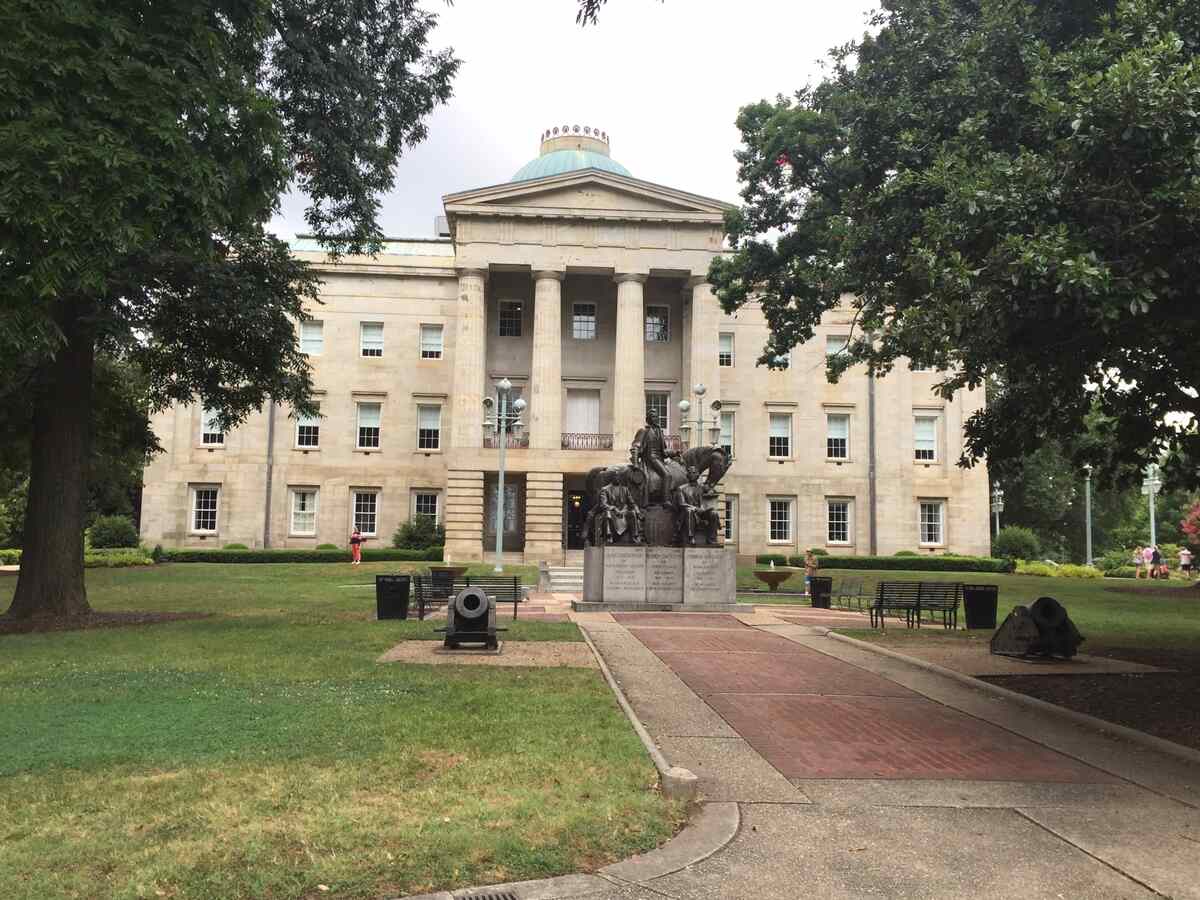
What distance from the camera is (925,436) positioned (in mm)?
53250

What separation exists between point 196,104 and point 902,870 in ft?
40.5

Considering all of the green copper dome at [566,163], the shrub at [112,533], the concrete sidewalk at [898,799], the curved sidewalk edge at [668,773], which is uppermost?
the green copper dome at [566,163]

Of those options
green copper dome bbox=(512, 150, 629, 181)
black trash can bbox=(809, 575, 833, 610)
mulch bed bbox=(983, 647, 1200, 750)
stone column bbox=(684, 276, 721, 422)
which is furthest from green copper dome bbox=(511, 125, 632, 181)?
mulch bed bbox=(983, 647, 1200, 750)

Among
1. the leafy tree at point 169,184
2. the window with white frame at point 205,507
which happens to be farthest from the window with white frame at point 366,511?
the leafy tree at point 169,184

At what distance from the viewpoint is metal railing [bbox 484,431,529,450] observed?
151 ft

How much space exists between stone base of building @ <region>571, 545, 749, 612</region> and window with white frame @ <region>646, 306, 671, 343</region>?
30.1m

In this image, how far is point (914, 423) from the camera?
5306 centimetres

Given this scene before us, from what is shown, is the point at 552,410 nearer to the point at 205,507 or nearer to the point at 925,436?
the point at 205,507

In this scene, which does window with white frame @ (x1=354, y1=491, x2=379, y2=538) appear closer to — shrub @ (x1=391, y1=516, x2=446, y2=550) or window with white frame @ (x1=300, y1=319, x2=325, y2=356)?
shrub @ (x1=391, y1=516, x2=446, y2=550)

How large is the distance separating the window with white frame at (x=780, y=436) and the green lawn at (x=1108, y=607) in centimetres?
951

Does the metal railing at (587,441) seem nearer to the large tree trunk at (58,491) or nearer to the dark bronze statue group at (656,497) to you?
the dark bronze statue group at (656,497)

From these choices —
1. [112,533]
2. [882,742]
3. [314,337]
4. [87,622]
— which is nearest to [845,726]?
[882,742]

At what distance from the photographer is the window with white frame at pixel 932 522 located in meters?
52.4

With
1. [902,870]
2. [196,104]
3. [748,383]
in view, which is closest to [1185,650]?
[902,870]
